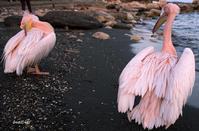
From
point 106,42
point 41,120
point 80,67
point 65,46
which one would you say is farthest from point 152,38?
point 41,120

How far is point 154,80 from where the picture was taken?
432 centimetres

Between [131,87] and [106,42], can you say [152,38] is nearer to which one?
[106,42]

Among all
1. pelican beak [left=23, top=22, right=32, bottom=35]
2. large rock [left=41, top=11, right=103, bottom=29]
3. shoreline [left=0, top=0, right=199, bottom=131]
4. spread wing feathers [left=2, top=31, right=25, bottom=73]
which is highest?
pelican beak [left=23, top=22, right=32, bottom=35]

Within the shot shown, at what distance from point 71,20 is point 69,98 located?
274 inches

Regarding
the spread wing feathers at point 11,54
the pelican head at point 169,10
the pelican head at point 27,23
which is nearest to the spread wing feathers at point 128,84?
the pelican head at point 169,10

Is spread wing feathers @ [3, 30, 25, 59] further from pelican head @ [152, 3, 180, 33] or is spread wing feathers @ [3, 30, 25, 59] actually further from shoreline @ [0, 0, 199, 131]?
pelican head @ [152, 3, 180, 33]

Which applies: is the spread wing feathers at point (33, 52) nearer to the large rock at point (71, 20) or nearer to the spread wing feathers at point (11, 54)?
the spread wing feathers at point (11, 54)

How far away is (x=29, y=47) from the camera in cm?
609

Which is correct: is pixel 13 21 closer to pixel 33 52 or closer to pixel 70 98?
pixel 33 52

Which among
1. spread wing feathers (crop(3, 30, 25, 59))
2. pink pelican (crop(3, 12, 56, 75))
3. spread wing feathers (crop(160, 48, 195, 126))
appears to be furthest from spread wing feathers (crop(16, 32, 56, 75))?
spread wing feathers (crop(160, 48, 195, 126))

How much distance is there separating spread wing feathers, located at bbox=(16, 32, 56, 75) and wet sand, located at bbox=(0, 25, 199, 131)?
0.20 meters

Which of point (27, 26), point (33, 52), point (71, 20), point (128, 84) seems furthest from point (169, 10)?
point (71, 20)

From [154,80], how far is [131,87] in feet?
1.02

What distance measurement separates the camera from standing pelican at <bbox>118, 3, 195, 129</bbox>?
13.5ft
